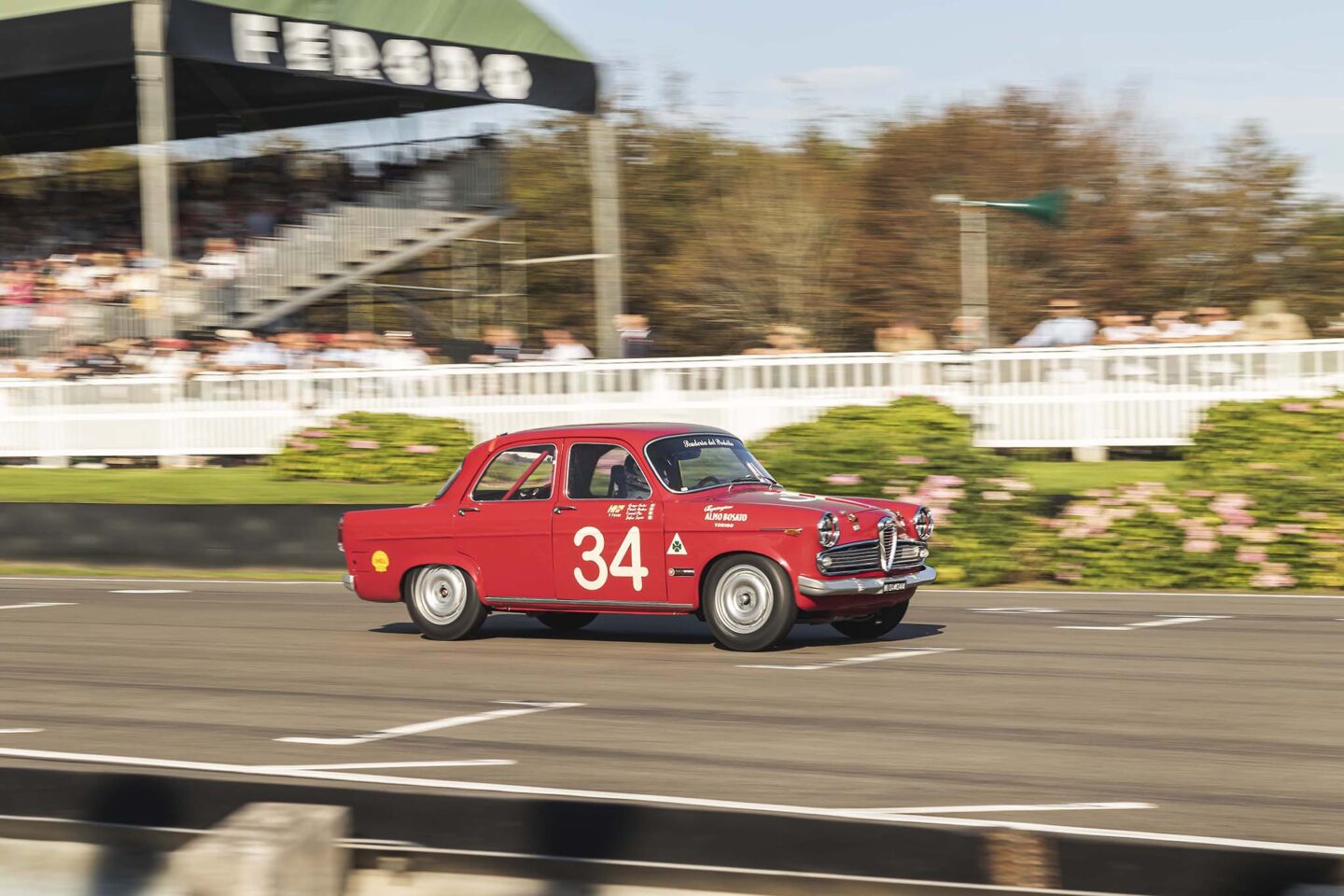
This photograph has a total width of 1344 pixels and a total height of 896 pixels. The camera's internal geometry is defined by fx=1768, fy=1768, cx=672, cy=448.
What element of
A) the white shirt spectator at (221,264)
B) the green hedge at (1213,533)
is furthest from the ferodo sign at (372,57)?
the green hedge at (1213,533)

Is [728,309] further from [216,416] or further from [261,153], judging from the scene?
[216,416]

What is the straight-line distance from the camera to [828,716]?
8539 mm

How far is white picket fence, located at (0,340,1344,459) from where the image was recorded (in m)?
19.8

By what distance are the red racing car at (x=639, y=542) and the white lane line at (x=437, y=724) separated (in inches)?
75.6

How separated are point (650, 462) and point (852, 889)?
6.31 metres

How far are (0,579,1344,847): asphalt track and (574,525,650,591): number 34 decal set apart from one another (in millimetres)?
473

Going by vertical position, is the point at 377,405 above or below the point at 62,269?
below

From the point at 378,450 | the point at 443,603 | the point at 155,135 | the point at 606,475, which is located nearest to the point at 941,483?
Result: the point at 606,475

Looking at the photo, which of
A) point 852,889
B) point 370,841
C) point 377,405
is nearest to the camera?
point 852,889

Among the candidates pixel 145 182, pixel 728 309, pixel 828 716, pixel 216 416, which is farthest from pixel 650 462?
pixel 728 309

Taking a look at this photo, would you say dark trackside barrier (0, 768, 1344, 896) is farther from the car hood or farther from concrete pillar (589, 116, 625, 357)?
concrete pillar (589, 116, 625, 357)

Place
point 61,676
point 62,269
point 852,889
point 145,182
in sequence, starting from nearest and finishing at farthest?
point 852,889 → point 61,676 → point 145,182 → point 62,269

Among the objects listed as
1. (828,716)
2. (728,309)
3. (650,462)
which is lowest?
(828,716)

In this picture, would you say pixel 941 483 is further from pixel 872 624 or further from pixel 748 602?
pixel 748 602
